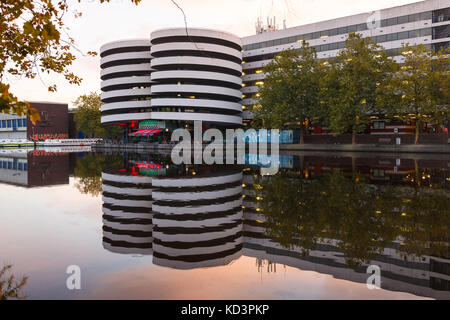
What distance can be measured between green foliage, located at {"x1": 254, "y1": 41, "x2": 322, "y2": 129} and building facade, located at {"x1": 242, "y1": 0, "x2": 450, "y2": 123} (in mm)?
6466

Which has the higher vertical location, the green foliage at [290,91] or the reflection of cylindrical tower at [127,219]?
the green foliage at [290,91]

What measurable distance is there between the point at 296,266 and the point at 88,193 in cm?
Result: 1179

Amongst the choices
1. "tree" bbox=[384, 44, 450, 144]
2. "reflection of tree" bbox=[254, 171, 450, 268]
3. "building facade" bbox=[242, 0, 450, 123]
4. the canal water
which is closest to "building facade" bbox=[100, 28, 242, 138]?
"building facade" bbox=[242, 0, 450, 123]

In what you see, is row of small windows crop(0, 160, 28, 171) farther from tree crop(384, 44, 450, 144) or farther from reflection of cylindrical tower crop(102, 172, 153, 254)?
tree crop(384, 44, 450, 144)

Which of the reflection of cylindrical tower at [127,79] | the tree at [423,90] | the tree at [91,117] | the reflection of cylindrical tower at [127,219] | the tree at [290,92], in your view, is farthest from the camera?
the tree at [91,117]

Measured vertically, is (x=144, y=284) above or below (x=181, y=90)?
below

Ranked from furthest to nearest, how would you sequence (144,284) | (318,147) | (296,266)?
(318,147)
(296,266)
(144,284)

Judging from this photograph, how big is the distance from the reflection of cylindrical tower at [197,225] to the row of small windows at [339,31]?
6885 centimetres

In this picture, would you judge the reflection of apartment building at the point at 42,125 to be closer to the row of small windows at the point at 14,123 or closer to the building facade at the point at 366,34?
the row of small windows at the point at 14,123

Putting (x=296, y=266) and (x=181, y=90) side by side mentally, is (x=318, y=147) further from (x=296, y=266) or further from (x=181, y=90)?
(x=296, y=266)

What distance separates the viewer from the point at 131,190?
15.7 meters

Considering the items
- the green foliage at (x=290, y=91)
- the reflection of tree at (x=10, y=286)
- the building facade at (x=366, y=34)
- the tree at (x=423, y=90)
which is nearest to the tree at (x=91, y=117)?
the building facade at (x=366, y=34)

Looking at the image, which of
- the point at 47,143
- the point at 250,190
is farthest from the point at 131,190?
the point at 47,143

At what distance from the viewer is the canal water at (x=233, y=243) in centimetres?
522
